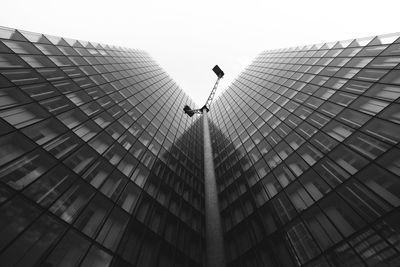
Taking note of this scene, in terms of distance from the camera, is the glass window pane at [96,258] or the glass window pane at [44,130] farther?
the glass window pane at [44,130]

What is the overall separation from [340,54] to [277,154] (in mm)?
16303

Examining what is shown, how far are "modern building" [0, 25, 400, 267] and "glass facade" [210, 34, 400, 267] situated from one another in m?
0.10

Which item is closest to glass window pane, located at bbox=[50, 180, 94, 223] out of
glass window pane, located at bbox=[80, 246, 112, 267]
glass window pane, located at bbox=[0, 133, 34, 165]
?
glass window pane, located at bbox=[80, 246, 112, 267]

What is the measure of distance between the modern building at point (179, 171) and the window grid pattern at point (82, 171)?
0.31 feet

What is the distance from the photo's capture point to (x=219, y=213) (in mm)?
25734

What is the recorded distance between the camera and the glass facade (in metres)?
13.7

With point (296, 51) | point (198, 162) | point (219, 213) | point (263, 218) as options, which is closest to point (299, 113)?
point (263, 218)

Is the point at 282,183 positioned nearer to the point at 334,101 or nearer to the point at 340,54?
the point at 334,101

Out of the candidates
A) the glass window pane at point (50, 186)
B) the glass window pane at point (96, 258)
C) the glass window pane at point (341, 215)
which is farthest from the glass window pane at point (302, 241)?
the glass window pane at point (50, 186)

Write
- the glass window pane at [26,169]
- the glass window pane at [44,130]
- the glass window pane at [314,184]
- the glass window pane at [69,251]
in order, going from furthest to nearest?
the glass window pane at [314,184] < the glass window pane at [44,130] < the glass window pane at [26,169] < the glass window pane at [69,251]

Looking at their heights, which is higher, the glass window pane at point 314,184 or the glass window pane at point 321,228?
the glass window pane at point 314,184

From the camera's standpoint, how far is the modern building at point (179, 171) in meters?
13.0

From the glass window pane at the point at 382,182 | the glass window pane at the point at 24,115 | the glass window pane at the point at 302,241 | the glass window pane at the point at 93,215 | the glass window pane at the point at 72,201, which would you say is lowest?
the glass window pane at the point at 302,241

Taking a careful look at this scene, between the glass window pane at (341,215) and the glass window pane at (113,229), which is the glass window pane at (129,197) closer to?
the glass window pane at (113,229)
